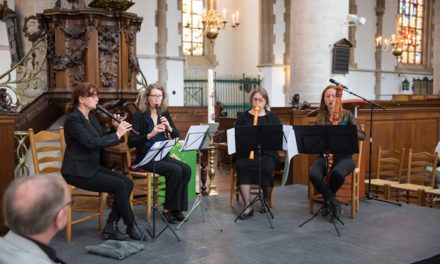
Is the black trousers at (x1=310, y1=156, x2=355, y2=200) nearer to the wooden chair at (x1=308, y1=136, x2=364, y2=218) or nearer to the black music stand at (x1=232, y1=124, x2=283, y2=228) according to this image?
the wooden chair at (x1=308, y1=136, x2=364, y2=218)

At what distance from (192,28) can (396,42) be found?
681cm

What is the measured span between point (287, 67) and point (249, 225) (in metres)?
13.1

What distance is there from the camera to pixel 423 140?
931cm

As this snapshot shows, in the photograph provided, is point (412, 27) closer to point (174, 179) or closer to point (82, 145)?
point (174, 179)

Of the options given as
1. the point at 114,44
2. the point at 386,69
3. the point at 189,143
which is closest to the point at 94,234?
the point at 189,143

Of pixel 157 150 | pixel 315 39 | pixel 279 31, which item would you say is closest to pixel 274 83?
pixel 279 31

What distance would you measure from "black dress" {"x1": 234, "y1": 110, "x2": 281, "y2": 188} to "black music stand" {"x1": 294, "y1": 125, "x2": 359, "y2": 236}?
20.1 inches

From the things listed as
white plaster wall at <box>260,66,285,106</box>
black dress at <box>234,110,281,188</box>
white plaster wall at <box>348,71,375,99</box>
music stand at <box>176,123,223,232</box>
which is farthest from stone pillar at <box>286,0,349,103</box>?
white plaster wall at <box>348,71,375,99</box>

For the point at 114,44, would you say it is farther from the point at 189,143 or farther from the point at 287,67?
the point at 287,67

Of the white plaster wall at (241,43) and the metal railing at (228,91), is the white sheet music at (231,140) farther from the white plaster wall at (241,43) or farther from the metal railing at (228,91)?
the white plaster wall at (241,43)

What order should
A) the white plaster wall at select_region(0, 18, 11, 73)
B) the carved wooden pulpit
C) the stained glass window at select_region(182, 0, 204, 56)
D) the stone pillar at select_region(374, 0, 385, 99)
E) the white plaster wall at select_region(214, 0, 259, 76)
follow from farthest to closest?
the stone pillar at select_region(374, 0, 385, 99), the white plaster wall at select_region(214, 0, 259, 76), the stained glass window at select_region(182, 0, 204, 56), the white plaster wall at select_region(0, 18, 11, 73), the carved wooden pulpit

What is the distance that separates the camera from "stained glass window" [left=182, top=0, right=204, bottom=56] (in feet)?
56.0

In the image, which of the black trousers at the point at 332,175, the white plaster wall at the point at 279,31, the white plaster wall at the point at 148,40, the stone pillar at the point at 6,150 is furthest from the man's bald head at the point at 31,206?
the white plaster wall at the point at 279,31

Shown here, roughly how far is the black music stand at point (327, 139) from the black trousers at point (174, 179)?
3.60 feet
